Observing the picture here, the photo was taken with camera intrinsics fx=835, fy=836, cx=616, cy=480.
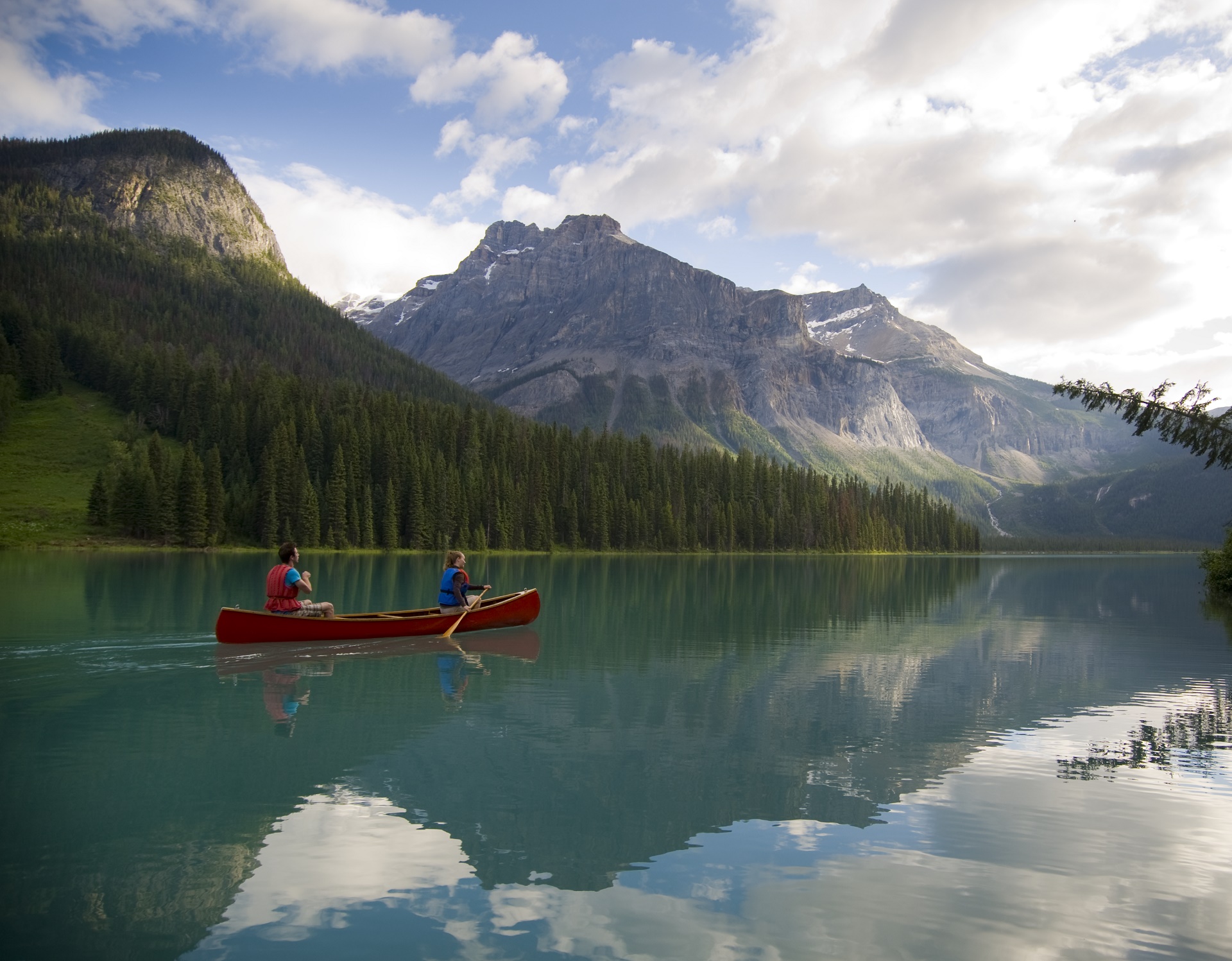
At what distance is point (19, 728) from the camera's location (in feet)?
62.7

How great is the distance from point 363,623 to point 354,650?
1.08 m

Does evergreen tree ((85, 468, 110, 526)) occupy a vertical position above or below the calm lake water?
above

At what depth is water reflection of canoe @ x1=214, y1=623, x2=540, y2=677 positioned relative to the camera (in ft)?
94.2

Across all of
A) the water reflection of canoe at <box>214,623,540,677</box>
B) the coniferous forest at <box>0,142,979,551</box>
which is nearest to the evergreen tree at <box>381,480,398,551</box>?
the coniferous forest at <box>0,142,979,551</box>

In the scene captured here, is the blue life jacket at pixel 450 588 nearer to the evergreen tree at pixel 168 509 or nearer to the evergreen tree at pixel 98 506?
the evergreen tree at pixel 168 509

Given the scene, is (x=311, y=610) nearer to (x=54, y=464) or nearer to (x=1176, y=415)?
(x=1176, y=415)

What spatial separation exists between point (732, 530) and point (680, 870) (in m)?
160

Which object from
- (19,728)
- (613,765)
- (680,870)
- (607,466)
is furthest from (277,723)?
(607,466)

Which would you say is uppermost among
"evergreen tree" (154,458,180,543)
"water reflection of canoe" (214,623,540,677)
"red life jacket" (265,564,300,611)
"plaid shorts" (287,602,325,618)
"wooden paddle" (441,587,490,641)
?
"evergreen tree" (154,458,180,543)

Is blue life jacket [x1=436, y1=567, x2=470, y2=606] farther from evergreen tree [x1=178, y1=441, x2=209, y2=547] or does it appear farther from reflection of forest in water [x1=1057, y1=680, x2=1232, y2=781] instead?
evergreen tree [x1=178, y1=441, x2=209, y2=547]

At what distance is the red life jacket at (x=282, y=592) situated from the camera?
3119 cm

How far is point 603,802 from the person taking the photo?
49.9 feet

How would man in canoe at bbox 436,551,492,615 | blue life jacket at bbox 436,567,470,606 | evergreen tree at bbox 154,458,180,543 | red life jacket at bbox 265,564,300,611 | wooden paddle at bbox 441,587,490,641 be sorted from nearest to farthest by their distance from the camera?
red life jacket at bbox 265,564,300,611
wooden paddle at bbox 441,587,490,641
man in canoe at bbox 436,551,492,615
blue life jacket at bbox 436,567,470,606
evergreen tree at bbox 154,458,180,543

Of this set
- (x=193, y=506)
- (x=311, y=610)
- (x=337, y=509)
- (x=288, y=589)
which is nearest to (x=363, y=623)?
(x=311, y=610)
